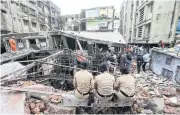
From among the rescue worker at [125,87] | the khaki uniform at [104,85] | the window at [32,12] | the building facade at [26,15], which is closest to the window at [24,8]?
the building facade at [26,15]

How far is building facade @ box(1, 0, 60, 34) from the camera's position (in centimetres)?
1998

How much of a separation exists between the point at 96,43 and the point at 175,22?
310 inches

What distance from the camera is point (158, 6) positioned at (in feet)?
45.3

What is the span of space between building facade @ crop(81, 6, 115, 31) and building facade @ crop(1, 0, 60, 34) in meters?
11.2

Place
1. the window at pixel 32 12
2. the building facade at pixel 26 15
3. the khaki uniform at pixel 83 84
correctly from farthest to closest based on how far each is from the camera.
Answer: the window at pixel 32 12 < the building facade at pixel 26 15 < the khaki uniform at pixel 83 84

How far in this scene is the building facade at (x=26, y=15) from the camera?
65.6 ft

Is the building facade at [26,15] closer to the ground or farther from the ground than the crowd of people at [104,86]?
farther from the ground

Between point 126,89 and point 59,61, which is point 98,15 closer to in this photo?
point 59,61

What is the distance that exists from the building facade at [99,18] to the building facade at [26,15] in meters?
11.2

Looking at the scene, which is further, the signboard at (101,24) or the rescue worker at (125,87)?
the signboard at (101,24)

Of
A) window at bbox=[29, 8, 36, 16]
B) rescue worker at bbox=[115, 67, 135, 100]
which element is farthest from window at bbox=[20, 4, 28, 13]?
rescue worker at bbox=[115, 67, 135, 100]

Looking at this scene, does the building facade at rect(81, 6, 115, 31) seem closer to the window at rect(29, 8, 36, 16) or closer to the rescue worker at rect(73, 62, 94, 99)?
the window at rect(29, 8, 36, 16)

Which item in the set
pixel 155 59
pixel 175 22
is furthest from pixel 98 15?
pixel 155 59

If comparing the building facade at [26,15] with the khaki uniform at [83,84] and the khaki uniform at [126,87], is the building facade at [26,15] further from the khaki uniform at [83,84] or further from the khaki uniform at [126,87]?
the khaki uniform at [126,87]
